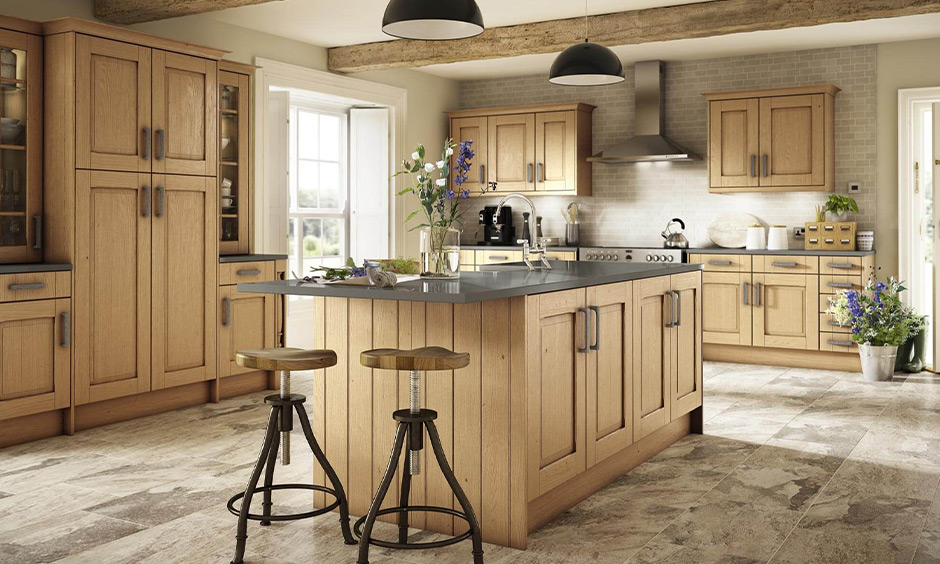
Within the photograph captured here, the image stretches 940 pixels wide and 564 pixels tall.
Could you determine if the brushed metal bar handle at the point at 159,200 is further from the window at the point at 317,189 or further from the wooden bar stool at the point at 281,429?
the wooden bar stool at the point at 281,429

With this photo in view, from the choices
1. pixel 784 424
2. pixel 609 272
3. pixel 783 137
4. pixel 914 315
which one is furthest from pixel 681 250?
pixel 609 272

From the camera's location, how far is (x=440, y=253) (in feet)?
12.6

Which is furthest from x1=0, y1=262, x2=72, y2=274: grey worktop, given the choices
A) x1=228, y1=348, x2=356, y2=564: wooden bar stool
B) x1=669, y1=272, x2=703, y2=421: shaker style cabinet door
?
x1=669, y1=272, x2=703, y2=421: shaker style cabinet door

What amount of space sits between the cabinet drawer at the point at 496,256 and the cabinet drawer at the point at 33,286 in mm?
4349

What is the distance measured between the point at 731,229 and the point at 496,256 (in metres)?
2.17

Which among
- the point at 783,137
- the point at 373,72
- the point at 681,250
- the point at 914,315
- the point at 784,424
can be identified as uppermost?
the point at 373,72

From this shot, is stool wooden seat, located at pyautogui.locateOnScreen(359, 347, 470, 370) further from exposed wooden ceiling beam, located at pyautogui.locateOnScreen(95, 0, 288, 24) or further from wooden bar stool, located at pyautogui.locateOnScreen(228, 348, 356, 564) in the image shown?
exposed wooden ceiling beam, located at pyautogui.locateOnScreen(95, 0, 288, 24)

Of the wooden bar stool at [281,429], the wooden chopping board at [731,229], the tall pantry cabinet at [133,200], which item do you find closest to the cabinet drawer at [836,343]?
the wooden chopping board at [731,229]

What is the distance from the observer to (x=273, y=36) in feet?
22.4

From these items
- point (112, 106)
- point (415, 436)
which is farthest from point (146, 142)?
point (415, 436)

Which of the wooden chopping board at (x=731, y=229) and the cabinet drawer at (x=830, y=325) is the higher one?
the wooden chopping board at (x=731, y=229)

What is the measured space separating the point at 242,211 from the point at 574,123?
3496mm

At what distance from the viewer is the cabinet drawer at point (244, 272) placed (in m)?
5.77

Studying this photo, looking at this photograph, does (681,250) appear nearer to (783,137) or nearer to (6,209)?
(783,137)
